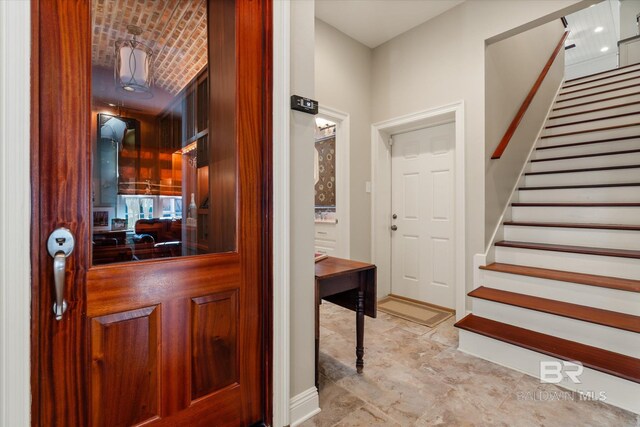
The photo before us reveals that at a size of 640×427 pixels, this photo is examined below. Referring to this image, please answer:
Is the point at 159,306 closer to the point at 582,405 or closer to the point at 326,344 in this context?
the point at 326,344

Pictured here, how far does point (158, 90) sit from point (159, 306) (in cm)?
89

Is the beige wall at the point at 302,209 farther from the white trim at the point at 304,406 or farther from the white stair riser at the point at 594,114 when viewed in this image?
the white stair riser at the point at 594,114

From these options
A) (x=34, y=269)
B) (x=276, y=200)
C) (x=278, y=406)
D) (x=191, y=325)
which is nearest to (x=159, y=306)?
(x=191, y=325)

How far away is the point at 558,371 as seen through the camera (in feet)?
6.22

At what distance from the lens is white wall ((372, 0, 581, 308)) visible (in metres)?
2.54

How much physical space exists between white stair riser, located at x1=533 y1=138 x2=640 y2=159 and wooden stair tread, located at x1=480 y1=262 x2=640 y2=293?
177 centimetres

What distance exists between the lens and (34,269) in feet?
3.02

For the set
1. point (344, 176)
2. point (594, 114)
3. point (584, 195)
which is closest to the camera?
point (584, 195)

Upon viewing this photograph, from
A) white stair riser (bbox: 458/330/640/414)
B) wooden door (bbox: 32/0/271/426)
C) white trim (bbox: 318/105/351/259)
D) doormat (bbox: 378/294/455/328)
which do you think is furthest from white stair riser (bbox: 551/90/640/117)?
wooden door (bbox: 32/0/271/426)

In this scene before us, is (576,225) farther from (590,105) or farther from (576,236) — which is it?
(590,105)

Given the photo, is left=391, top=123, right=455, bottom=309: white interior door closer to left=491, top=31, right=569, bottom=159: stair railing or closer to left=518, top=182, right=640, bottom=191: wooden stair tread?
left=491, top=31, right=569, bottom=159: stair railing

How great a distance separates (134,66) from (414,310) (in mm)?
3141

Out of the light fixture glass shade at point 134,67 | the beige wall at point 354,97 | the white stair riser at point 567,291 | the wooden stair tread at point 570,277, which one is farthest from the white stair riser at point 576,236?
the light fixture glass shade at point 134,67

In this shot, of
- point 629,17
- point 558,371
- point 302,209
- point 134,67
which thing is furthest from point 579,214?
point 629,17
